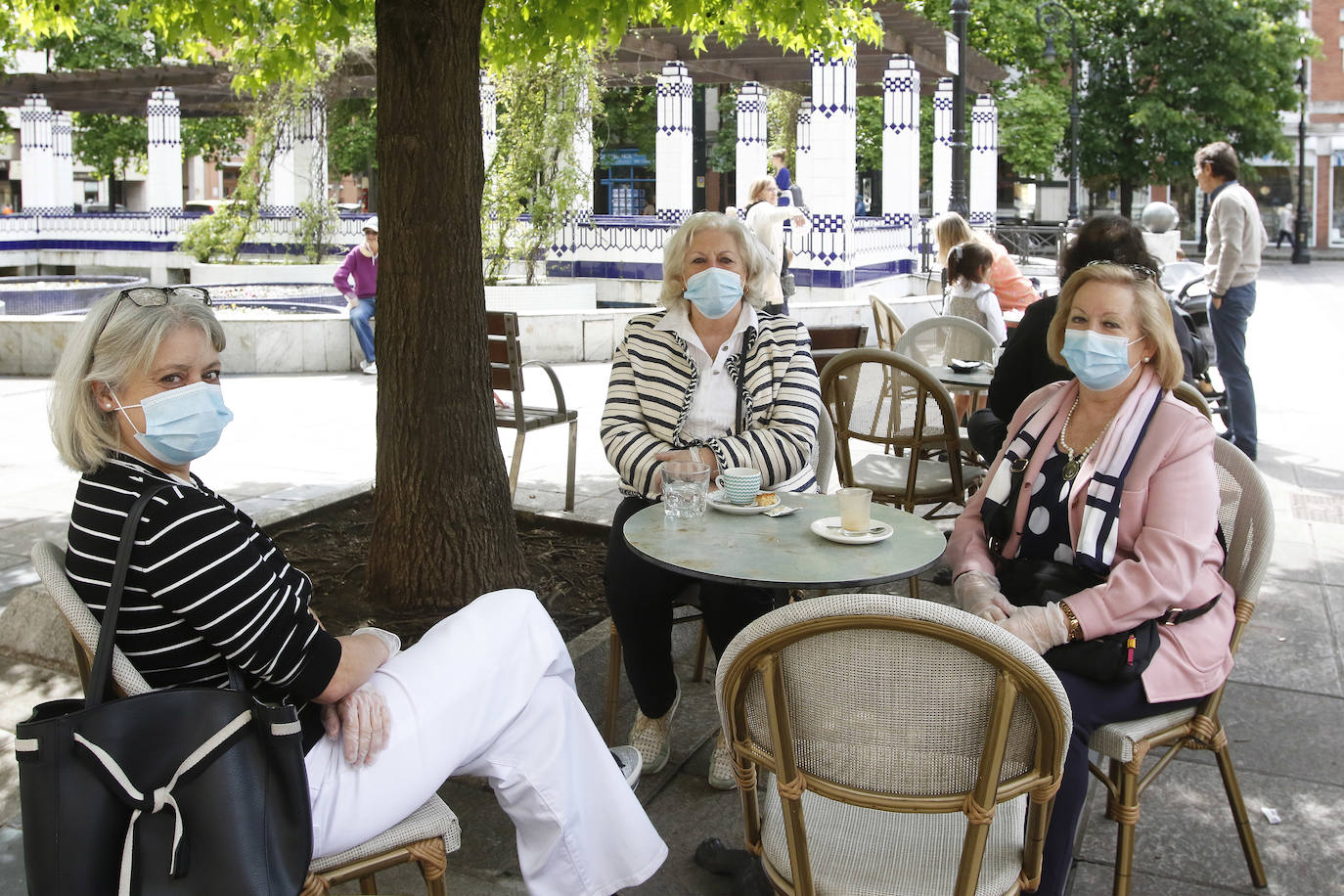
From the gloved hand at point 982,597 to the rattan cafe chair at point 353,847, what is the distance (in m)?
1.32

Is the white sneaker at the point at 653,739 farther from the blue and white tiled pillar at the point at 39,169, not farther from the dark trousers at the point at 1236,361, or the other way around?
the blue and white tiled pillar at the point at 39,169

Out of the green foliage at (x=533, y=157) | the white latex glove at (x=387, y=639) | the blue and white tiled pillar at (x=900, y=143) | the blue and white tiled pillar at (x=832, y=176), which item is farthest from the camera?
the blue and white tiled pillar at (x=900, y=143)

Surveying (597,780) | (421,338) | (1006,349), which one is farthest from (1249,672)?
(421,338)

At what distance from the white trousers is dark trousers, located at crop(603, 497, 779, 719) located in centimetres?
99

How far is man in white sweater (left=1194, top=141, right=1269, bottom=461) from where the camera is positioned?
7.76 meters

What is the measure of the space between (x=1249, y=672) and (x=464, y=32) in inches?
144

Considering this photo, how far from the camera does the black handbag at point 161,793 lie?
6.17 feet

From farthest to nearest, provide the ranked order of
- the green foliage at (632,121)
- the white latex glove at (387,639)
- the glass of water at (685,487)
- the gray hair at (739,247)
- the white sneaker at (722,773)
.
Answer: the green foliage at (632,121) → the gray hair at (739,247) → the white sneaker at (722,773) → the glass of water at (685,487) → the white latex glove at (387,639)

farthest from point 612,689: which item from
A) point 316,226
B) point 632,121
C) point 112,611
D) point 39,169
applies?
point 632,121

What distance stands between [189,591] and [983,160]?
2724cm

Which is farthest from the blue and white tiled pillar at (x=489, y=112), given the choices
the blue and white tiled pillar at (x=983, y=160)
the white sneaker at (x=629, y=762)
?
the white sneaker at (x=629, y=762)

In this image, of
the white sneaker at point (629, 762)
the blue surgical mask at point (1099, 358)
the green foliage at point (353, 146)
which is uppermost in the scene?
the green foliage at point (353, 146)

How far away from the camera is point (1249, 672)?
14.7 feet

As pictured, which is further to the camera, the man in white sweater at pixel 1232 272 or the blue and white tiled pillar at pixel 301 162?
the blue and white tiled pillar at pixel 301 162
